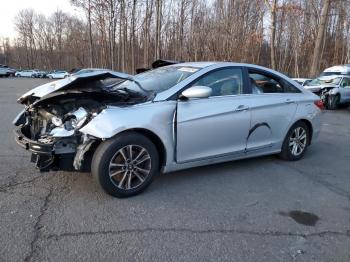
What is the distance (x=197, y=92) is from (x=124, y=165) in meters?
1.25

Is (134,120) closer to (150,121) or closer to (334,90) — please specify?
(150,121)

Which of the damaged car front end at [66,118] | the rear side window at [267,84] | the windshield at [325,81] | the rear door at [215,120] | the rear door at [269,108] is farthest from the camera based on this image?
the windshield at [325,81]

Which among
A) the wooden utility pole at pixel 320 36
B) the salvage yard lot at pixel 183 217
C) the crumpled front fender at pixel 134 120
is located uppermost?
the wooden utility pole at pixel 320 36

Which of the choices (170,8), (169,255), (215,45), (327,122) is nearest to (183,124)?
(169,255)

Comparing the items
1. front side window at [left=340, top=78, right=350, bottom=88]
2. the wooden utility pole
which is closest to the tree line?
the wooden utility pole

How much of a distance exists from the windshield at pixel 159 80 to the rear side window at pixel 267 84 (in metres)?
1.04

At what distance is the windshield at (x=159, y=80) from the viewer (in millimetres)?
4484

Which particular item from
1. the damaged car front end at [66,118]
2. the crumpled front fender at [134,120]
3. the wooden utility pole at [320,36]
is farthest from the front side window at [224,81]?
the wooden utility pole at [320,36]

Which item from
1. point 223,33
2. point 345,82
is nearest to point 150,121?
point 345,82

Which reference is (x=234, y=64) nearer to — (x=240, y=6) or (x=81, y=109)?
(x=81, y=109)

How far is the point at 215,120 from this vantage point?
4516 mm

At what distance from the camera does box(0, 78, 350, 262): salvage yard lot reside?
2922 millimetres

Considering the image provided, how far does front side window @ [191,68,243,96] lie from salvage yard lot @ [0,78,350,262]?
121 cm

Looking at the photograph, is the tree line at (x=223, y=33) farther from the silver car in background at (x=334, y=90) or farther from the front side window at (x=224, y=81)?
the front side window at (x=224, y=81)
